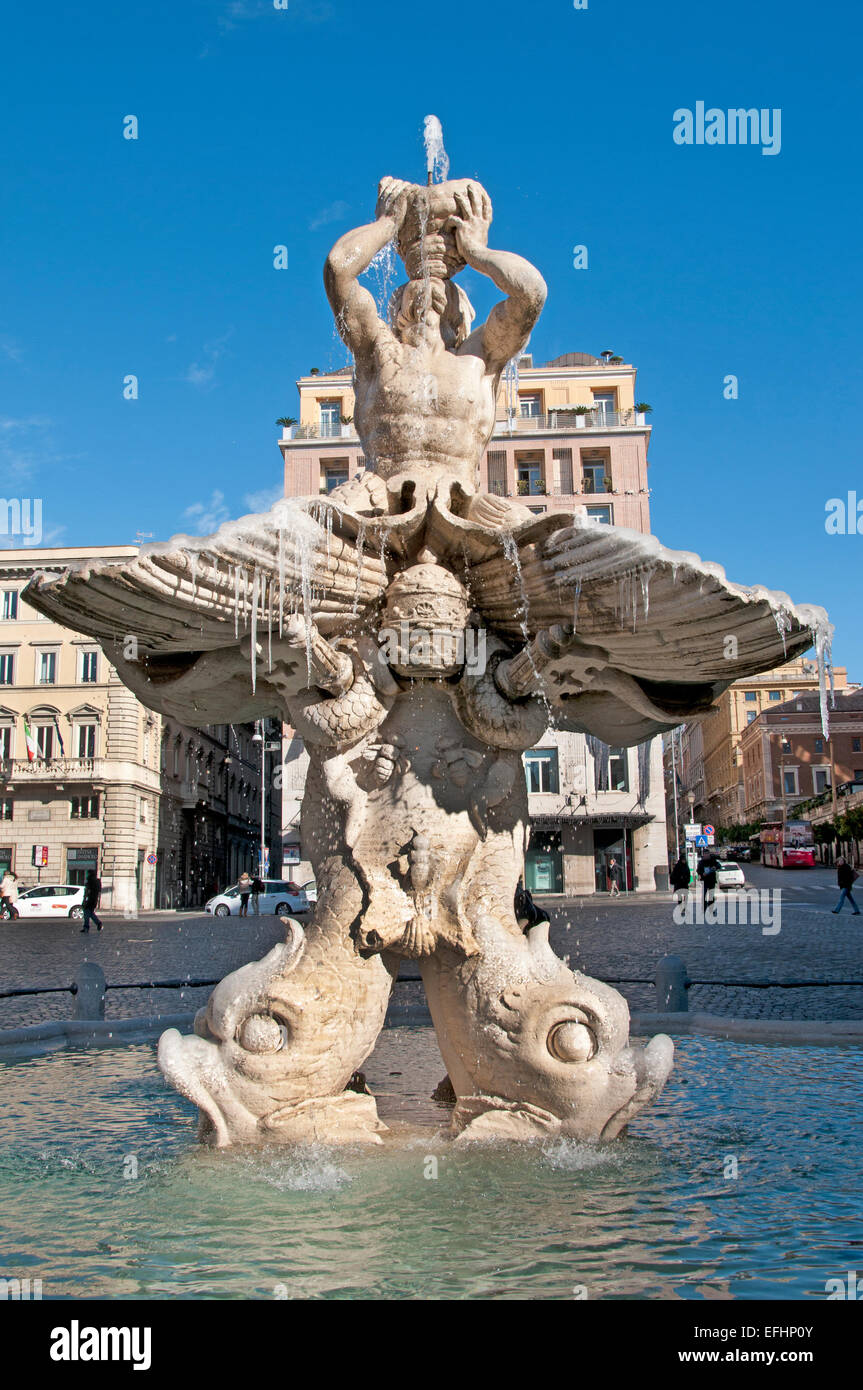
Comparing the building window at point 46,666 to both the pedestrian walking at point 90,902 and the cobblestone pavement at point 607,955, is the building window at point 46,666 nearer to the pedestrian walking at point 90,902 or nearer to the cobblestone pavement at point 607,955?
the cobblestone pavement at point 607,955

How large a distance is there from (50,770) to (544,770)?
20747 mm

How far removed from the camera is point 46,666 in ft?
157

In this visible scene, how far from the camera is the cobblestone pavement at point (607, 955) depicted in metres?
10.1

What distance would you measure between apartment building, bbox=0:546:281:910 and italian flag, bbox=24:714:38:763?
79mm

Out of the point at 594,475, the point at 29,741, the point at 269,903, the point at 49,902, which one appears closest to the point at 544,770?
the point at 269,903

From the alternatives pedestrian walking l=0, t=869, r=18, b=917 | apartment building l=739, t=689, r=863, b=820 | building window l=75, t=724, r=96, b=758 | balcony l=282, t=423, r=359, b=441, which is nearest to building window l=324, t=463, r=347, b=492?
balcony l=282, t=423, r=359, b=441

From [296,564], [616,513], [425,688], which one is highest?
[616,513]

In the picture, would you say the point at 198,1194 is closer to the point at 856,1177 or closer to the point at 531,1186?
the point at 531,1186

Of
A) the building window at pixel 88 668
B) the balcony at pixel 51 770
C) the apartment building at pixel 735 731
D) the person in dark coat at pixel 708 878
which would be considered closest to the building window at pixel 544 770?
the person in dark coat at pixel 708 878

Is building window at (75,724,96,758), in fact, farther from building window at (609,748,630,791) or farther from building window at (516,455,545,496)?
building window at (609,748,630,791)

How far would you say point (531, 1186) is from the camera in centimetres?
363

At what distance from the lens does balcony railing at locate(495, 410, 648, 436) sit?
4875 cm
